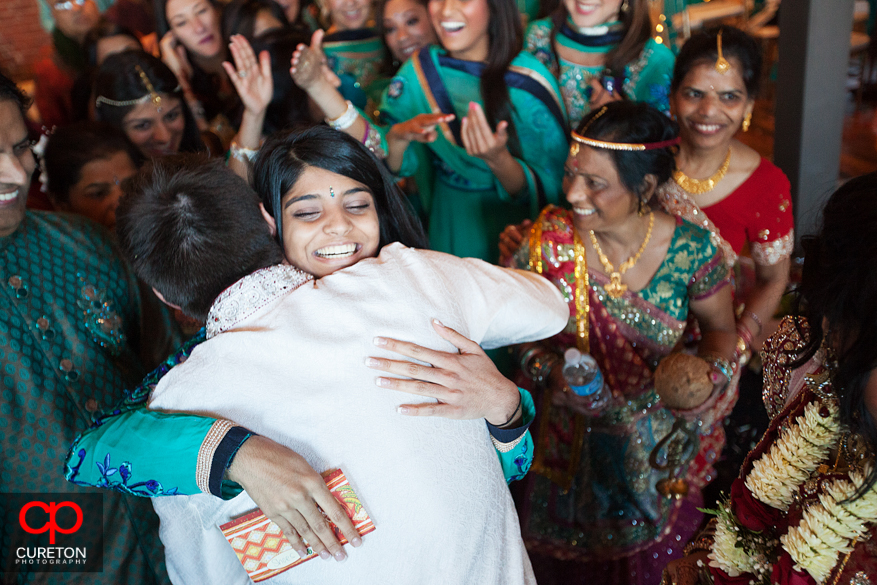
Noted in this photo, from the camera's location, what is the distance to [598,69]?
2.30 metres

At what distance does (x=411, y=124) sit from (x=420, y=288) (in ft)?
4.18

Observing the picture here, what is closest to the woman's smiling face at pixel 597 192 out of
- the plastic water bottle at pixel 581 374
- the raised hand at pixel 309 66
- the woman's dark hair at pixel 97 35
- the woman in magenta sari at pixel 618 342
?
the woman in magenta sari at pixel 618 342

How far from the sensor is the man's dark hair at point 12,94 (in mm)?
1263

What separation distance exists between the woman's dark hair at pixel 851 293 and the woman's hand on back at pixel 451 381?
492 mm

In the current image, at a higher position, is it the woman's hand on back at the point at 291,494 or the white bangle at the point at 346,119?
the white bangle at the point at 346,119

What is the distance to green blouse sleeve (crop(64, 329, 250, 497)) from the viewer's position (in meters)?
0.96

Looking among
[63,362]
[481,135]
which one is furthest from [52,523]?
[481,135]

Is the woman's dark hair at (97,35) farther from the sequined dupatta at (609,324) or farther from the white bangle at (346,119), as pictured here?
the sequined dupatta at (609,324)

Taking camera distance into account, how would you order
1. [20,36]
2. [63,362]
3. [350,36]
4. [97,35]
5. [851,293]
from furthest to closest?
1. [20,36]
2. [97,35]
3. [350,36]
4. [63,362]
5. [851,293]

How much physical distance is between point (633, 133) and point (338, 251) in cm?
86

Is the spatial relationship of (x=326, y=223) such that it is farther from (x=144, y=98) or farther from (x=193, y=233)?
(x=144, y=98)

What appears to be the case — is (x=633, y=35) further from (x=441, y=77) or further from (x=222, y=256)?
(x=222, y=256)

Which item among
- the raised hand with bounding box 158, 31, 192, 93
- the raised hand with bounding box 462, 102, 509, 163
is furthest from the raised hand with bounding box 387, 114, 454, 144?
the raised hand with bounding box 158, 31, 192, 93

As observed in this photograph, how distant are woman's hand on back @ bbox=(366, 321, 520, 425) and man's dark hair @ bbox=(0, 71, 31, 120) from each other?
91 centimetres
